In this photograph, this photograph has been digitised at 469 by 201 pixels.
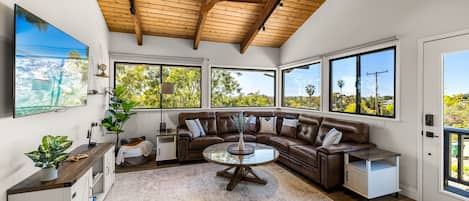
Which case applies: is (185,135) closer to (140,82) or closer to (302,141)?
(140,82)

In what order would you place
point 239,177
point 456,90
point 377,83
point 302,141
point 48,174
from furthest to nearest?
point 302,141, point 377,83, point 239,177, point 456,90, point 48,174

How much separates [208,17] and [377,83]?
3590 mm

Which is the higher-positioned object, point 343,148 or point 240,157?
point 343,148

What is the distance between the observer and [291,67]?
5586 mm

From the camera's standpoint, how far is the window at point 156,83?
4.83 m

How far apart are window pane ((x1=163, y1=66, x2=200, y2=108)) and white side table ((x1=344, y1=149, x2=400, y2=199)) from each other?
12.4ft

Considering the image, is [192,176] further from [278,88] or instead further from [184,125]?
[278,88]

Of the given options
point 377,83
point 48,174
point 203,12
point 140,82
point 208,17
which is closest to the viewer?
point 48,174

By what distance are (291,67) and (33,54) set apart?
5.11 m

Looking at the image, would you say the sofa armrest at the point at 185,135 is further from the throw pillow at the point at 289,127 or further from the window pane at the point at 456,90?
the window pane at the point at 456,90

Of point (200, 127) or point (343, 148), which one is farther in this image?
point (200, 127)

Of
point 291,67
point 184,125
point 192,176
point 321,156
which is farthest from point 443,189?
point 184,125

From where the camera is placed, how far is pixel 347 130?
11.4 feet

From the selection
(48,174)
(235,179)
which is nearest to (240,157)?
(235,179)
